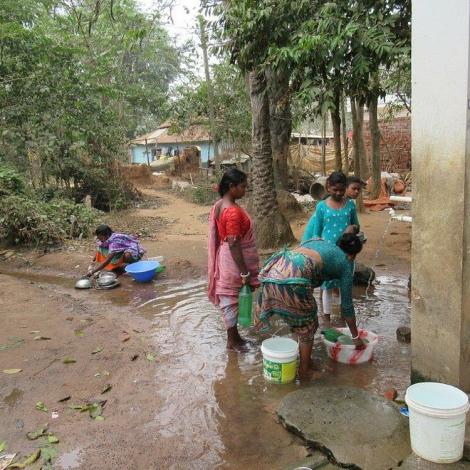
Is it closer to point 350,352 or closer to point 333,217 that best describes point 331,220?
point 333,217

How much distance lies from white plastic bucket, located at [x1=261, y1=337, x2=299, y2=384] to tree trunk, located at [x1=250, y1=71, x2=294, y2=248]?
15.3ft

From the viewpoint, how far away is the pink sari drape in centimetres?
434

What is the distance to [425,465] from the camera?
8.83ft

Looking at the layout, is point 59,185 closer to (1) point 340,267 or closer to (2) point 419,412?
(1) point 340,267

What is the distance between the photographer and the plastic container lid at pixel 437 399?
8.45 ft

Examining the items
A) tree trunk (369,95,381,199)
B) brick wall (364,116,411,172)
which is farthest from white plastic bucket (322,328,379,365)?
brick wall (364,116,411,172)

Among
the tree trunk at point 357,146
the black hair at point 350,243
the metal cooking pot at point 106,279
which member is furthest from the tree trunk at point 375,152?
the black hair at point 350,243

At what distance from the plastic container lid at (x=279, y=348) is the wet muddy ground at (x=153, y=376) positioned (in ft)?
0.93

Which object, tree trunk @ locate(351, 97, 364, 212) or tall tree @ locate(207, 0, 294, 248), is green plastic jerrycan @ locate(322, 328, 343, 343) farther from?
tree trunk @ locate(351, 97, 364, 212)

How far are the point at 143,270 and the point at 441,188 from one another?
4.63 m

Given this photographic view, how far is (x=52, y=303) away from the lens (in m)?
6.17

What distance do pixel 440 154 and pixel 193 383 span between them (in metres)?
2.53

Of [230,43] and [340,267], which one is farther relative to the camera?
[230,43]

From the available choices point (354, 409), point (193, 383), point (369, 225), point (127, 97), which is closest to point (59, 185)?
point (127, 97)
